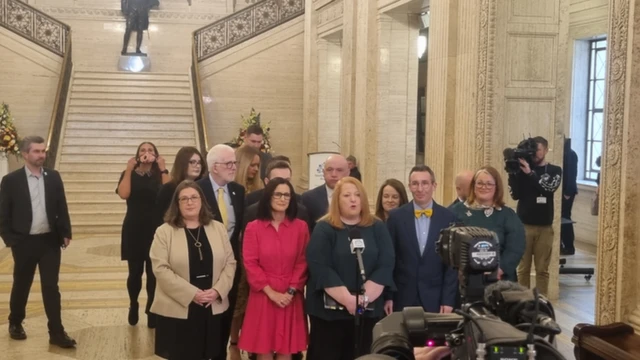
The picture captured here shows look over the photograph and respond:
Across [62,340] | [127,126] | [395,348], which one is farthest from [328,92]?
[395,348]

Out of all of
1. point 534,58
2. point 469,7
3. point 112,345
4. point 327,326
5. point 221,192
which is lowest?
point 112,345

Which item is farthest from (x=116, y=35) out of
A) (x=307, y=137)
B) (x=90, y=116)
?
(x=307, y=137)

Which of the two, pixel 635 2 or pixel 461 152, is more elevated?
pixel 635 2

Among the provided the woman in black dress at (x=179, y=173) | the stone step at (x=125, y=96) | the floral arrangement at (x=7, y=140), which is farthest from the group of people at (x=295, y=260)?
the stone step at (x=125, y=96)

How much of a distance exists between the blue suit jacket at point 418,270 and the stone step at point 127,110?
14.0 meters

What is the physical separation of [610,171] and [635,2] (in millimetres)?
1241

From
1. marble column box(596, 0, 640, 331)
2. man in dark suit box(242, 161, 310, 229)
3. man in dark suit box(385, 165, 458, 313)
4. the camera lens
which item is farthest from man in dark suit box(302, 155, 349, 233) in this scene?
the camera lens

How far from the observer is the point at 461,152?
903cm

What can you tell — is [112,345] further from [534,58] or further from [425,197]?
[534,58]

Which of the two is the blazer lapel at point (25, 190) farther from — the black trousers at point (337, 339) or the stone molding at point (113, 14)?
the stone molding at point (113, 14)

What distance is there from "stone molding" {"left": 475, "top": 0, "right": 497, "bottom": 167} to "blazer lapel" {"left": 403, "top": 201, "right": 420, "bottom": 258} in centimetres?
345

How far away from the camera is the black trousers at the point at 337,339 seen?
17.0ft

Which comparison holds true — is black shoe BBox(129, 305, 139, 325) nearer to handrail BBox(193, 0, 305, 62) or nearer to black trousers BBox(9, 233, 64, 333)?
black trousers BBox(9, 233, 64, 333)

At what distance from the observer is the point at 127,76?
794 inches
